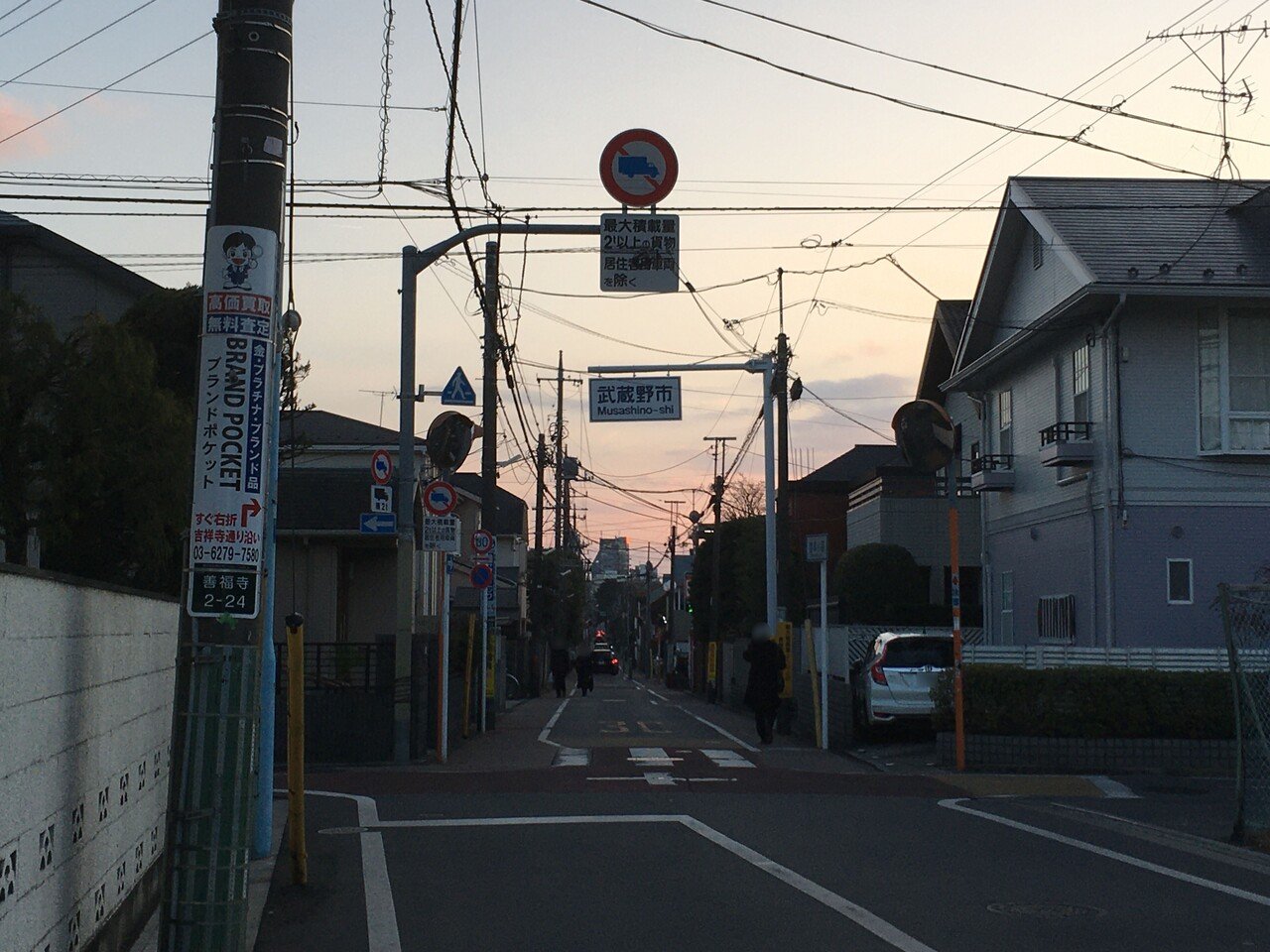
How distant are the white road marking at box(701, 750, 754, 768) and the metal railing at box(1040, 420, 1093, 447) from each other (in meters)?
7.32

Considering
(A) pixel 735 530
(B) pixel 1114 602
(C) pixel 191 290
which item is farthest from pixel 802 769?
(A) pixel 735 530

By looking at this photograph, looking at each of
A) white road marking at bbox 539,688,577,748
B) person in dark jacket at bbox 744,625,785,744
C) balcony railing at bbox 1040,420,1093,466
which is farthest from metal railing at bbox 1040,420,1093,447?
white road marking at bbox 539,688,577,748

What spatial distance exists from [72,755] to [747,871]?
520 cm

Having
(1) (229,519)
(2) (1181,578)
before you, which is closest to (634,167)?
(1) (229,519)

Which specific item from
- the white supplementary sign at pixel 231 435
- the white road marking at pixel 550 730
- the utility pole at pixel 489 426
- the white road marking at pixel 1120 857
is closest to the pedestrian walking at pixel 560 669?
the white road marking at pixel 550 730

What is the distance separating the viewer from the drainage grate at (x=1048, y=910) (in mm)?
8039

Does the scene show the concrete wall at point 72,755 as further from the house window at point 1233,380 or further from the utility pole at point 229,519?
the house window at point 1233,380

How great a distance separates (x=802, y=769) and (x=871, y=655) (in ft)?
12.2

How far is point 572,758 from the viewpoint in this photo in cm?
1895

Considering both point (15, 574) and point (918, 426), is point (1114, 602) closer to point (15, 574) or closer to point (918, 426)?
point (918, 426)

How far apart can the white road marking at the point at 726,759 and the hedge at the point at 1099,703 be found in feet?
9.47

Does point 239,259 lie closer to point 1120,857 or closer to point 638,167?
point 638,167

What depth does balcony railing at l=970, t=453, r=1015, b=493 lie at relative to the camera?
1040 inches

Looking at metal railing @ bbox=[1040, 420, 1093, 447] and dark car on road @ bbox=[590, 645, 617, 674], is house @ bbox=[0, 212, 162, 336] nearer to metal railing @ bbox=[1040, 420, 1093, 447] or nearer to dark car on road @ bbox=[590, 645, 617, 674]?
metal railing @ bbox=[1040, 420, 1093, 447]
